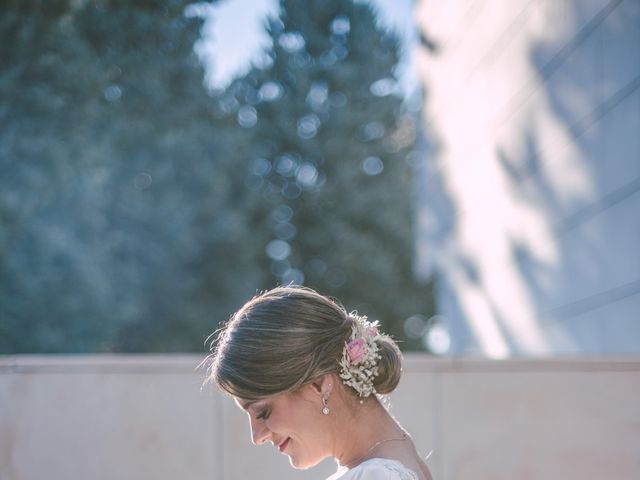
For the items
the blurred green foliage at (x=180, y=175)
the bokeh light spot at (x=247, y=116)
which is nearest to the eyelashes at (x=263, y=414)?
the blurred green foliage at (x=180, y=175)

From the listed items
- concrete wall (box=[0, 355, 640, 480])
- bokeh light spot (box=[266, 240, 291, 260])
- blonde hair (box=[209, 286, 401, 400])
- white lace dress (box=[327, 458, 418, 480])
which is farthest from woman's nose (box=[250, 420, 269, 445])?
bokeh light spot (box=[266, 240, 291, 260])

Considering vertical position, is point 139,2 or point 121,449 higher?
point 139,2

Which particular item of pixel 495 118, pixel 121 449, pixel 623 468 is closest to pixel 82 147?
pixel 495 118

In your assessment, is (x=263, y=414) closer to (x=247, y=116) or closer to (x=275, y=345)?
(x=275, y=345)

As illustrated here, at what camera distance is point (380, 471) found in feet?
6.00

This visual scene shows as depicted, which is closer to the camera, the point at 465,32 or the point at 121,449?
the point at 121,449

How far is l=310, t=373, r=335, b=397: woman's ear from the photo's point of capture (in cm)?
204

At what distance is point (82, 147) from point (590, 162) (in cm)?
888

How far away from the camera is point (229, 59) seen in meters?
16.5

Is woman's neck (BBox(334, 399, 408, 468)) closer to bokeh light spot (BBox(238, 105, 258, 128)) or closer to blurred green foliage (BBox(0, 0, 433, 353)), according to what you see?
blurred green foliage (BBox(0, 0, 433, 353))

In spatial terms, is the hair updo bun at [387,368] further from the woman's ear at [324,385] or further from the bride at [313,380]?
the woman's ear at [324,385]

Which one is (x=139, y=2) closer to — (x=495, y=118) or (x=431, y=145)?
(x=431, y=145)

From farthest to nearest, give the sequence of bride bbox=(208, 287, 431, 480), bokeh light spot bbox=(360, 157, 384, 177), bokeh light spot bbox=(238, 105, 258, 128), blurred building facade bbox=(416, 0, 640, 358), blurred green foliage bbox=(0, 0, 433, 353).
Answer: bokeh light spot bbox=(360, 157, 384, 177)
bokeh light spot bbox=(238, 105, 258, 128)
blurred green foliage bbox=(0, 0, 433, 353)
blurred building facade bbox=(416, 0, 640, 358)
bride bbox=(208, 287, 431, 480)

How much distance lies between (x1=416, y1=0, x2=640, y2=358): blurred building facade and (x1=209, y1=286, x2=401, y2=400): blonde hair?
2826mm
